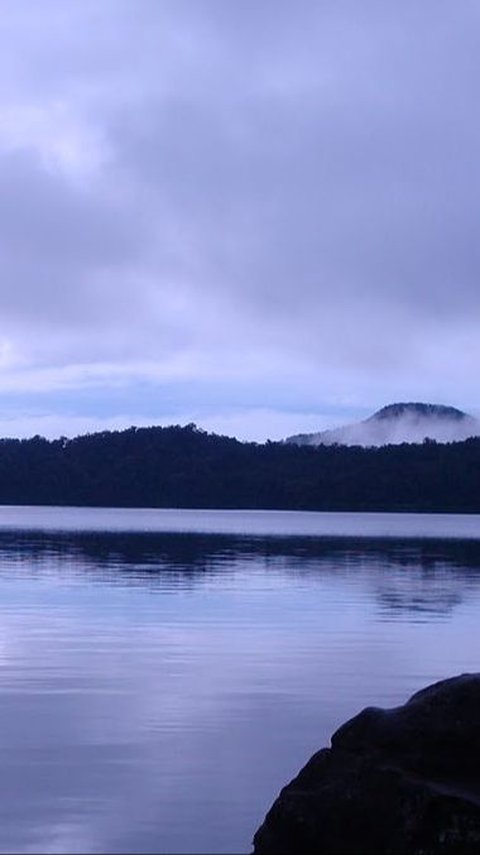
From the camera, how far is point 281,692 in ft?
79.2

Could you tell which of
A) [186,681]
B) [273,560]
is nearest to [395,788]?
[186,681]

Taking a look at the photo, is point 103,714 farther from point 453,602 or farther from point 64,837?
point 453,602

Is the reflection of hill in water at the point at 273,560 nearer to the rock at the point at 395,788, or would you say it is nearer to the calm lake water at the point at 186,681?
the calm lake water at the point at 186,681

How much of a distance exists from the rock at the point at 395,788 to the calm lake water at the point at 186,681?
6.08 ft

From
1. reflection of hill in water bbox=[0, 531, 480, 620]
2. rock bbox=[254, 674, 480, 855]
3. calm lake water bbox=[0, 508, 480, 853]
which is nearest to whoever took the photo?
rock bbox=[254, 674, 480, 855]

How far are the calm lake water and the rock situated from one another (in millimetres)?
1852

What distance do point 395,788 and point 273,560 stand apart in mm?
59070

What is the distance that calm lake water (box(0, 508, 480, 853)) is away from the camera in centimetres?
1543

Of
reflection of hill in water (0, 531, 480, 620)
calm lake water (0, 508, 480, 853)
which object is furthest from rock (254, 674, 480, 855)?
reflection of hill in water (0, 531, 480, 620)

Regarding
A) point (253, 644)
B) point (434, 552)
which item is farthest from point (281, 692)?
point (434, 552)

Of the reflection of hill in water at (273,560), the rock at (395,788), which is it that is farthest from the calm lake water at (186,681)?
the rock at (395,788)

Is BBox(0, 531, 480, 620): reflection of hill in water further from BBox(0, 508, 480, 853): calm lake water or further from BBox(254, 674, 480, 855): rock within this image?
BBox(254, 674, 480, 855): rock

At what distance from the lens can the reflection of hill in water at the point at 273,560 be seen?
5103cm

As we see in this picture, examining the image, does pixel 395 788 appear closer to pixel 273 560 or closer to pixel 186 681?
pixel 186 681
